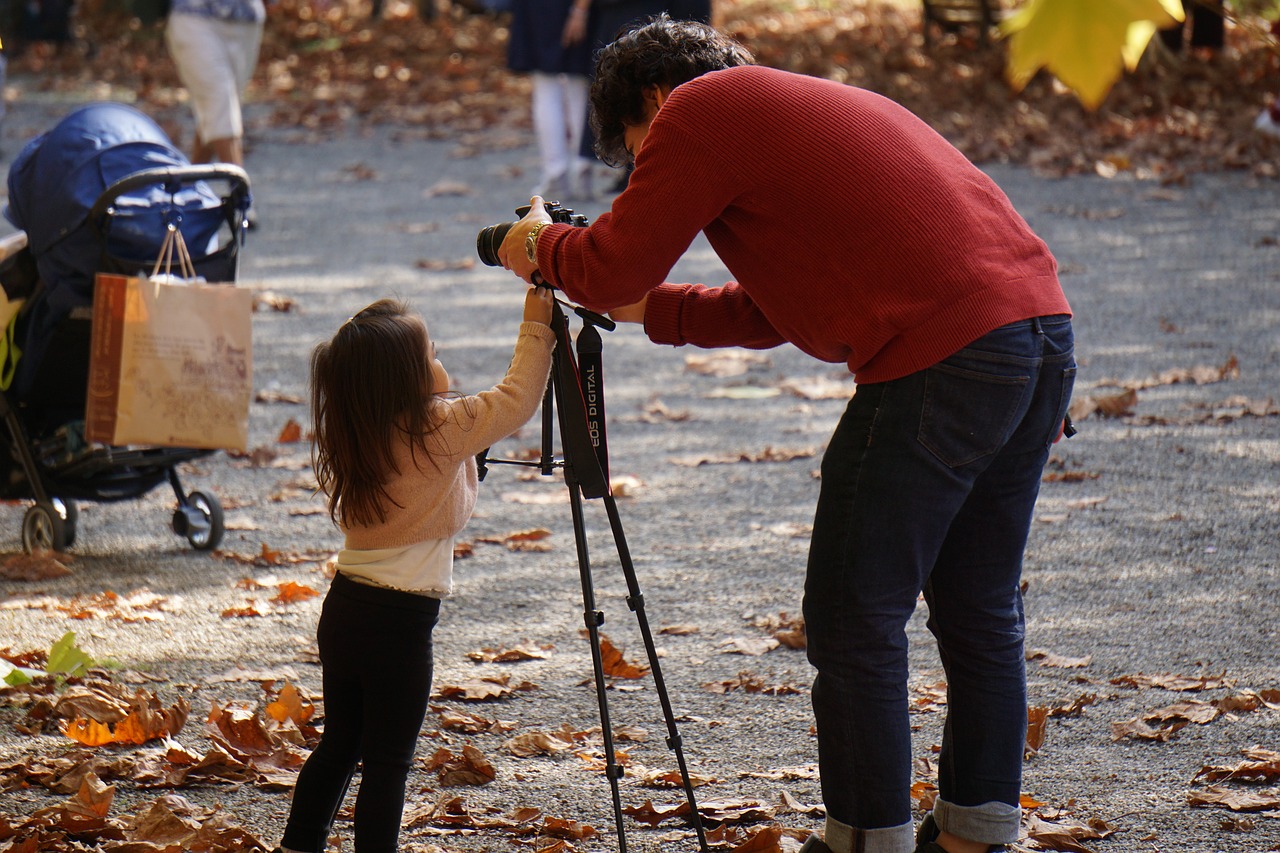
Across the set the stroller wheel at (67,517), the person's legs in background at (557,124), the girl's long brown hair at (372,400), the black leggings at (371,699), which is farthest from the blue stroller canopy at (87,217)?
the person's legs in background at (557,124)

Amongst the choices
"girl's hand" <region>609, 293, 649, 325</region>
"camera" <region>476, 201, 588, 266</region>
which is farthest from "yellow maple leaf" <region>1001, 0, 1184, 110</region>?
"girl's hand" <region>609, 293, 649, 325</region>

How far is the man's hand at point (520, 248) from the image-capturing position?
2822 mm

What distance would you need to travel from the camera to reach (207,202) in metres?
5.08

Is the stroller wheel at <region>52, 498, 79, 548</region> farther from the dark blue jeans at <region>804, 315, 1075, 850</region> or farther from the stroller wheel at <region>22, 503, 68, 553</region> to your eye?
the dark blue jeans at <region>804, 315, 1075, 850</region>

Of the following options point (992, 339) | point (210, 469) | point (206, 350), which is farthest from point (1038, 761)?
point (210, 469)

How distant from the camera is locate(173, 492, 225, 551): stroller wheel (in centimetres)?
504

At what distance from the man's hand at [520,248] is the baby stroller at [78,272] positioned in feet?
7.26

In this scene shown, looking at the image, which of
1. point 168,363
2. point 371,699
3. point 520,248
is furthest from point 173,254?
point 371,699

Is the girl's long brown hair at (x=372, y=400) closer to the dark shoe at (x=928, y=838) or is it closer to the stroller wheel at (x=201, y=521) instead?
the dark shoe at (x=928, y=838)

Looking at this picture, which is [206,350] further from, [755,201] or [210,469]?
[755,201]

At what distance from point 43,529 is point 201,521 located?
1.72 ft

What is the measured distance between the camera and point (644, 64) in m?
2.82

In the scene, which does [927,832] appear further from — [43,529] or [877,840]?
[43,529]

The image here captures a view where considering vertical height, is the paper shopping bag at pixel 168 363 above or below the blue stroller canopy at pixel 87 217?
below
